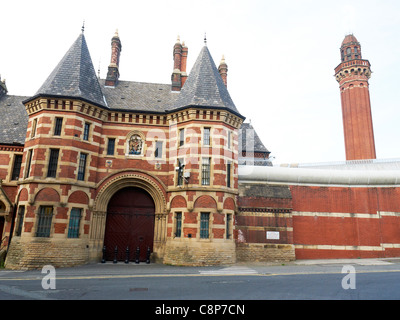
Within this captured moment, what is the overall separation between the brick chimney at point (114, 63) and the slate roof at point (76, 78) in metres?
2.53

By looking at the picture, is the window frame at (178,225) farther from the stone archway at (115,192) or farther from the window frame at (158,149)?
the window frame at (158,149)

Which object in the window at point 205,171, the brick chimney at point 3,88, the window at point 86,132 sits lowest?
the window at point 205,171

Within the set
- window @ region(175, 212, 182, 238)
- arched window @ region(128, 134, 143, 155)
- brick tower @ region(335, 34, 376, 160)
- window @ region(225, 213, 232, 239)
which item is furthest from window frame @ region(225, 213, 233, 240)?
brick tower @ region(335, 34, 376, 160)

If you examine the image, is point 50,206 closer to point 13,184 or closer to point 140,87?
point 13,184

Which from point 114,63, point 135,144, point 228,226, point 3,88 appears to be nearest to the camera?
point 228,226

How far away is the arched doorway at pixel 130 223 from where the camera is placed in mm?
20906

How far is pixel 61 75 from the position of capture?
21.1 meters

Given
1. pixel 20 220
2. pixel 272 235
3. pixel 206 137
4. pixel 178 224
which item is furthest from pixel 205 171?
pixel 20 220

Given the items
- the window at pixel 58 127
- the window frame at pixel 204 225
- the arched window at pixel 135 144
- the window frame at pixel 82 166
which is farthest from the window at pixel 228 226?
the window at pixel 58 127

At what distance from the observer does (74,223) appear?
19.0 m

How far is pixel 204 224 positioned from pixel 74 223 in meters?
8.53

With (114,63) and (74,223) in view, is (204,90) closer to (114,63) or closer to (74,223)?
(114,63)

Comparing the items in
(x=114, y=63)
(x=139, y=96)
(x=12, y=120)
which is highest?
(x=114, y=63)
